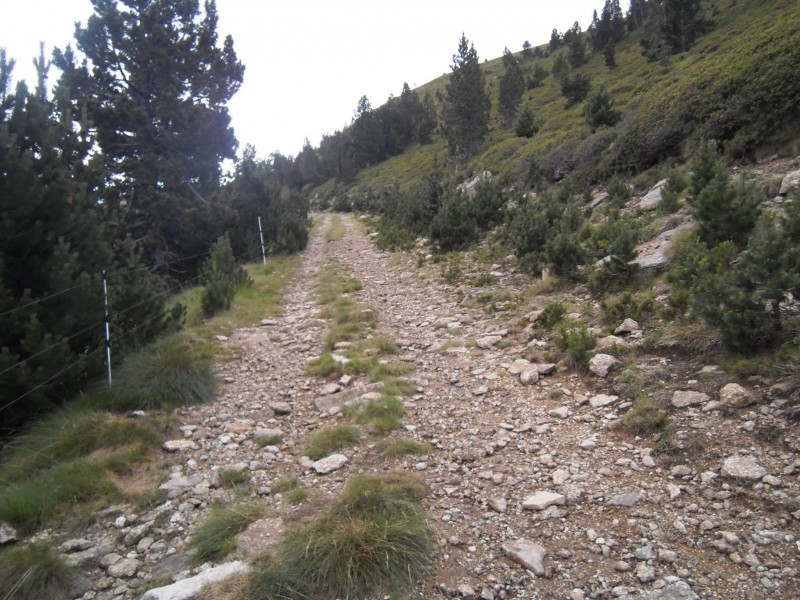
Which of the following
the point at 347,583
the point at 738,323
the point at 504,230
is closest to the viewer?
the point at 347,583

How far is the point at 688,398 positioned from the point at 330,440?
3.35 meters

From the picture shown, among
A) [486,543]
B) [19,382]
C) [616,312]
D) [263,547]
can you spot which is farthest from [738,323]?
[19,382]

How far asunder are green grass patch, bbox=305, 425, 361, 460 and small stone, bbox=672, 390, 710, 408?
3.00 metres

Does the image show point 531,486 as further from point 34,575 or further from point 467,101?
point 467,101

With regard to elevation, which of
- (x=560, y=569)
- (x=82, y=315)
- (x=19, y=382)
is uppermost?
(x=82, y=315)

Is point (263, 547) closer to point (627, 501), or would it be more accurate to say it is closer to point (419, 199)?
point (627, 501)

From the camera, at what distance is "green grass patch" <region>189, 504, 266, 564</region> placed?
345 centimetres

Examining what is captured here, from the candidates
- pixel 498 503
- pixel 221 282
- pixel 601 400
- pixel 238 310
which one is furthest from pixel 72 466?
pixel 221 282

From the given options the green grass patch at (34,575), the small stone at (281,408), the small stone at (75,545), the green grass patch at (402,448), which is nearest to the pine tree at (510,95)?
the small stone at (281,408)

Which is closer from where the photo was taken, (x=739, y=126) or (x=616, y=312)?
(x=616, y=312)

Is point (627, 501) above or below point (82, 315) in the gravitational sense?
below

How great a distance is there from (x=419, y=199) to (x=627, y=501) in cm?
1792

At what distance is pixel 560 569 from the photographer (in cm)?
307

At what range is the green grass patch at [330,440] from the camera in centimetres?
481
